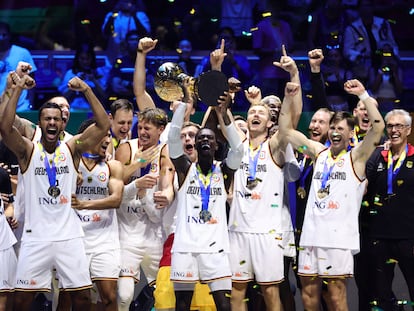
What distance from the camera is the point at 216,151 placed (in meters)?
10.4

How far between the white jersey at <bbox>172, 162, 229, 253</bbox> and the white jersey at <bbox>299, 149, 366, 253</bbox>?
2.73ft

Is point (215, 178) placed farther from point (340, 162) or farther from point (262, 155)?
point (340, 162)

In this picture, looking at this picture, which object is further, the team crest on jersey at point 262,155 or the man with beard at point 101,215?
the team crest on jersey at point 262,155

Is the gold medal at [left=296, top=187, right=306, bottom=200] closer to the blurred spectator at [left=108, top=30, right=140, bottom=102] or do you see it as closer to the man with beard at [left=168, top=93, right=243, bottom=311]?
the man with beard at [left=168, top=93, right=243, bottom=311]

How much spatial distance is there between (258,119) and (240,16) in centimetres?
407

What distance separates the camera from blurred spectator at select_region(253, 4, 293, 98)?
12859 millimetres

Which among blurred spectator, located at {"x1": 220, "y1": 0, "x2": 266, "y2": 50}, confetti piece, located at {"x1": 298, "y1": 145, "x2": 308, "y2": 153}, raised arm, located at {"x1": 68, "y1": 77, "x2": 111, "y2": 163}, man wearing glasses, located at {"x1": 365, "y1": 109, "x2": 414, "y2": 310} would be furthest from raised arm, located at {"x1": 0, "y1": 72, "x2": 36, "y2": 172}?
blurred spectator, located at {"x1": 220, "y1": 0, "x2": 266, "y2": 50}

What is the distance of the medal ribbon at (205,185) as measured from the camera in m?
9.47

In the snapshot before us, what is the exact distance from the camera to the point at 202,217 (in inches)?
372

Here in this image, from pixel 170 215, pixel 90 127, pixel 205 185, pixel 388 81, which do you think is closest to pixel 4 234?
pixel 90 127

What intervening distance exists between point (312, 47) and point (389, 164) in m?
3.68

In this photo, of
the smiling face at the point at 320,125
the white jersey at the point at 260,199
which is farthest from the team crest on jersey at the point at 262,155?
the smiling face at the point at 320,125

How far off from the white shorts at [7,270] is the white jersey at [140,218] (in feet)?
3.65

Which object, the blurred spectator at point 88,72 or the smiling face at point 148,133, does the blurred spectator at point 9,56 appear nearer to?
the blurred spectator at point 88,72
